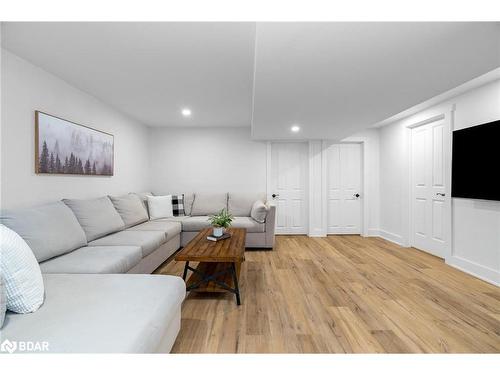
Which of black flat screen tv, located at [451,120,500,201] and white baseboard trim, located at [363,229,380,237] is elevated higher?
black flat screen tv, located at [451,120,500,201]

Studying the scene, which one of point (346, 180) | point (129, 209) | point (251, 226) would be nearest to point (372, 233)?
point (346, 180)

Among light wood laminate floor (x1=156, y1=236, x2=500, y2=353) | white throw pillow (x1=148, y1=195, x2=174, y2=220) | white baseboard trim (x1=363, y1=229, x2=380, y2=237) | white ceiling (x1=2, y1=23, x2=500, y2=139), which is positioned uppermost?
white ceiling (x1=2, y1=23, x2=500, y2=139)

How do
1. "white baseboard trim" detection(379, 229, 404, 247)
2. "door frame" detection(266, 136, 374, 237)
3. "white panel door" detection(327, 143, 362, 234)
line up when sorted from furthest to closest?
"white panel door" detection(327, 143, 362, 234) < "door frame" detection(266, 136, 374, 237) < "white baseboard trim" detection(379, 229, 404, 247)

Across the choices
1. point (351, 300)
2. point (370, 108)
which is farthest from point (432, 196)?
point (351, 300)

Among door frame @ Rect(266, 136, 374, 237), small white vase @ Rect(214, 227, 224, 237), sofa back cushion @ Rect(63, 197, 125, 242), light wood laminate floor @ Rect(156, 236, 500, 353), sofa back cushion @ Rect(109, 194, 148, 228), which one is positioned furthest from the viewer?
door frame @ Rect(266, 136, 374, 237)

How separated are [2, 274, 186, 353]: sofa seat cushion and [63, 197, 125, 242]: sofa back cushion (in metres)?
1.17

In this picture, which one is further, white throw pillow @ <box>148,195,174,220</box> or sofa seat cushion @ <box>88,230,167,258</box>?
white throw pillow @ <box>148,195,174,220</box>

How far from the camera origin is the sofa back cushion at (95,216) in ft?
8.31

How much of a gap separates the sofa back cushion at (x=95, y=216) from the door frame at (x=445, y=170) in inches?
176

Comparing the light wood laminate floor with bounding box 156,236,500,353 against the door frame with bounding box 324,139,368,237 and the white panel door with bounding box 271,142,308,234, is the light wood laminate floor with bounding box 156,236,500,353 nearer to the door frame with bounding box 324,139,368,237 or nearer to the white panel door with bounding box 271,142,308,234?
the door frame with bounding box 324,139,368,237

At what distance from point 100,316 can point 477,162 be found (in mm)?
3979

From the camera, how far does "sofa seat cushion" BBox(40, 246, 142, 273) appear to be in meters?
1.78

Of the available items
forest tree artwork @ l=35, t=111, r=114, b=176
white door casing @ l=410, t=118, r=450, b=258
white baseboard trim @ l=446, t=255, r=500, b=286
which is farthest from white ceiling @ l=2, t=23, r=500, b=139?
white baseboard trim @ l=446, t=255, r=500, b=286
